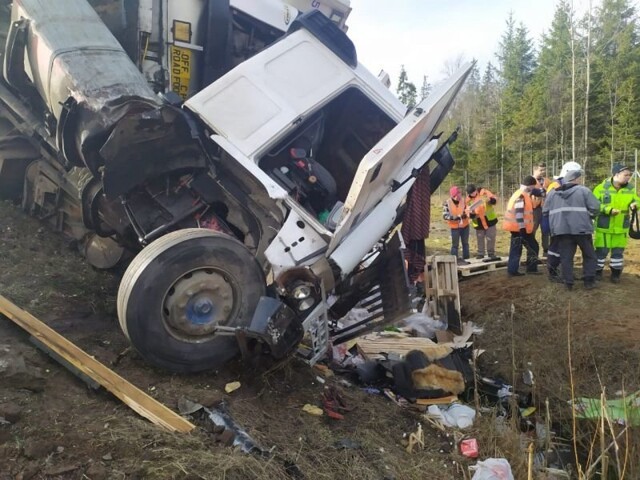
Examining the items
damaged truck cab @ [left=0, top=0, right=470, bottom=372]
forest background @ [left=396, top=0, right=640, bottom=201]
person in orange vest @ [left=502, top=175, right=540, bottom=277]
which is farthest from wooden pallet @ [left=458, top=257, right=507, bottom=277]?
forest background @ [left=396, top=0, right=640, bottom=201]

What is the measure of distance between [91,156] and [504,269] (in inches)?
241

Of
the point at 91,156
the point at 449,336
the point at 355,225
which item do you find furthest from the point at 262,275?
the point at 449,336

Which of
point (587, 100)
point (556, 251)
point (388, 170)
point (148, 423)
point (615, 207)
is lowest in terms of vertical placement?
point (556, 251)

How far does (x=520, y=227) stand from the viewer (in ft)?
22.9

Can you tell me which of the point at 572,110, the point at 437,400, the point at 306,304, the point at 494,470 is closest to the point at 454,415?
the point at 437,400

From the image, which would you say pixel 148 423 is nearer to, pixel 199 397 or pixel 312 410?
pixel 199 397

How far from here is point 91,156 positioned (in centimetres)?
331

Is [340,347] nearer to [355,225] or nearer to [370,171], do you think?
[355,225]

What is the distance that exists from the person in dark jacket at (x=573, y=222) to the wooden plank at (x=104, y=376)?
15.9ft

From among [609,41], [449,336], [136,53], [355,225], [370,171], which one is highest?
[609,41]

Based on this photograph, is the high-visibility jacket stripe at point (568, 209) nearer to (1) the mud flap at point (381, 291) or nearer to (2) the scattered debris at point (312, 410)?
(1) the mud flap at point (381, 291)

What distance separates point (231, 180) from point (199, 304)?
91 centimetres

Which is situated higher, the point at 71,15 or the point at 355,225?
the point at 71,15

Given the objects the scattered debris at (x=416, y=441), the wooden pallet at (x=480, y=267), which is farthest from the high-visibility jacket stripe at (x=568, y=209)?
the scattered debris at (x=416, y=441)
